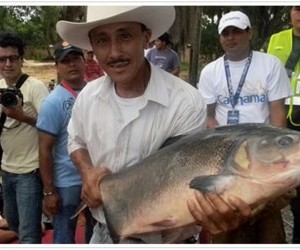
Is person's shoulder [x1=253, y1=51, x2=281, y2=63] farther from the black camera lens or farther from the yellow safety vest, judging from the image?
the black camera lens

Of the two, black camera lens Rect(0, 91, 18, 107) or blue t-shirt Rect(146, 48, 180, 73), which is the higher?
black camera lens Rect(0, 91, 18, 107)

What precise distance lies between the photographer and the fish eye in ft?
6.99

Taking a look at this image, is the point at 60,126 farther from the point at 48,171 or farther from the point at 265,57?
the point at 265,57

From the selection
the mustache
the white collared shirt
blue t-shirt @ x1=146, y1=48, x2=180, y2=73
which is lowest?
blue t-shirt @ x1=146, y1=48, x2=180, y2=73

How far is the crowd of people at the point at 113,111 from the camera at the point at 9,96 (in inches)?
1.1

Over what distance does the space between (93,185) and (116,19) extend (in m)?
0.63

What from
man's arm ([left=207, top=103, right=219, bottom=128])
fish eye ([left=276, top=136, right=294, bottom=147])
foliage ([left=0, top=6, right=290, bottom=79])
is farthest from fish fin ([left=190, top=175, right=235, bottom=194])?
foliage ([left=0, top=6, right=290, bottom=79])

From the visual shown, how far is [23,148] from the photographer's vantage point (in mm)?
3508

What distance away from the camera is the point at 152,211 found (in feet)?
6.03

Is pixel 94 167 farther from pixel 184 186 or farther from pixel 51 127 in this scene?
pixel 51 127

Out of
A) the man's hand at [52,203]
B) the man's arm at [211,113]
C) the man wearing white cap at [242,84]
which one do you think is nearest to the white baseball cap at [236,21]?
the man wearing white cap at [242,84]

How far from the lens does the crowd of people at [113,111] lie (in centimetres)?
198

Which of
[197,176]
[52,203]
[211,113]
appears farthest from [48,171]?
[197,176]

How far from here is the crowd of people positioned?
198cm
